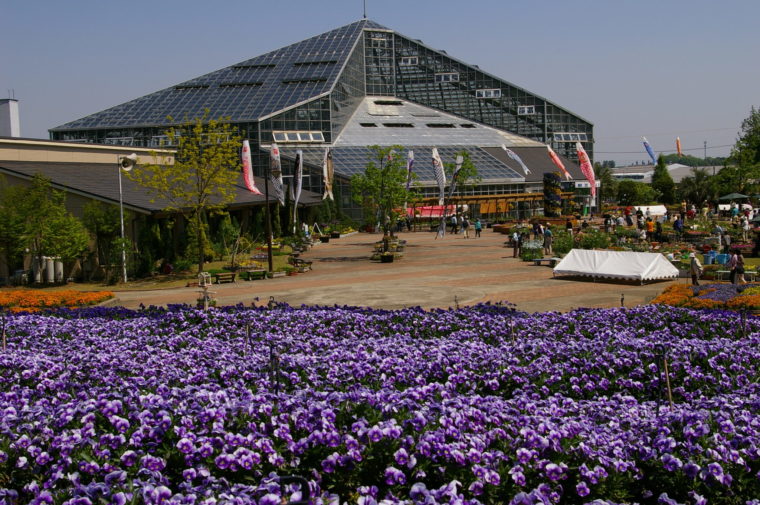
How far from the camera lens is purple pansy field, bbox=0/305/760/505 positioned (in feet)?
22.4

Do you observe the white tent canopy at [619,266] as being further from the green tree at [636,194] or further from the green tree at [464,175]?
the green tree at [636,194]

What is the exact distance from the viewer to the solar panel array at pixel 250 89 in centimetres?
7675

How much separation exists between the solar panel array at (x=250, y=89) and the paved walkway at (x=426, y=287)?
38845 millimetres

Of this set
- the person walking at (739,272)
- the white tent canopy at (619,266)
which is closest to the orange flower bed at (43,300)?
the white tent canopy at (619,266)

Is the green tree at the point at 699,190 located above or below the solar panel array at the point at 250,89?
below

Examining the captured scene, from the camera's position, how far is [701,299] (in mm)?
20203

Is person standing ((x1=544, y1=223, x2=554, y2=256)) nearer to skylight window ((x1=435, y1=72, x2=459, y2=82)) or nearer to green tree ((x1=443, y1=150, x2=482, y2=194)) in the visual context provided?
green tree ((x1=443, y1=150, x2=482, y2=194))

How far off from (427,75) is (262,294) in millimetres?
69957

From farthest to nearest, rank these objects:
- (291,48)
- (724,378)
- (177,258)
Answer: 1. (291,48)
2. (177,258)
3. (724,378)

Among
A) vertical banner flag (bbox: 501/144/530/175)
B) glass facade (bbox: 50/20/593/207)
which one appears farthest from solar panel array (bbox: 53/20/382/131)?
vertical banner flag (bbox: 501/144/530/175)

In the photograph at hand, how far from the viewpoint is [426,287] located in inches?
1113

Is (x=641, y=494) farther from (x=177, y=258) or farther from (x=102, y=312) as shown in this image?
(x=177, y=258)

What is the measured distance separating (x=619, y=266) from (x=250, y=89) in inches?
2369

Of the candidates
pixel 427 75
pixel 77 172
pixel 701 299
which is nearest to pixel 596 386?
pixel 701 299
